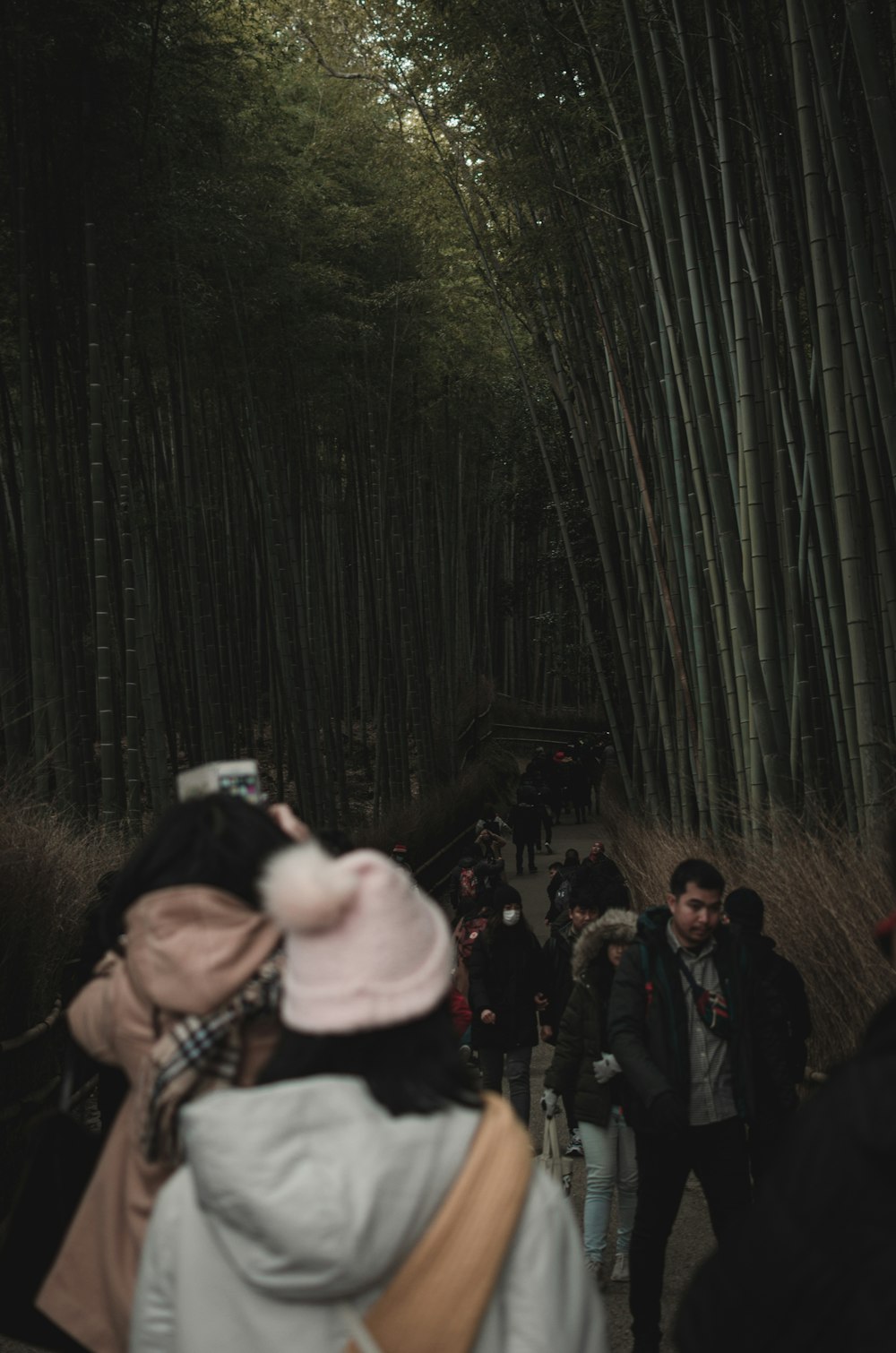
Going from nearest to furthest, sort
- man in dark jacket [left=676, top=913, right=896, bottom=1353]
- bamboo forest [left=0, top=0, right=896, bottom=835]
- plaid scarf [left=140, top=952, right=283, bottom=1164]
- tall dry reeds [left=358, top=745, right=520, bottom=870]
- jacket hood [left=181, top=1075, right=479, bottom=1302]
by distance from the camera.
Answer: man in dark jacket [left=676, top=913, right=896, bottom=1353]
jacket hood [left=181, top=1075, right=479, bottom=1302]
plaid scarf [left=140, top=952, right=283, bottom=1164]
bamboo forest [left=0, top=0, right=896, bottom=835]
tall dry reeds [left=358, top=745, right=520, bottom=870]

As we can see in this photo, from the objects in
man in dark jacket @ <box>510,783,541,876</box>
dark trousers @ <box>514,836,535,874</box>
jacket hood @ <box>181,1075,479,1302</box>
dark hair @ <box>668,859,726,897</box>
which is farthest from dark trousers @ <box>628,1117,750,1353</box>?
dark trousers @ <box>514,836,535,874</box>

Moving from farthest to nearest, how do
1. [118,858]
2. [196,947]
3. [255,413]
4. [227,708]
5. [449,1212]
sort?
1. [227,708]
2. [255,413]
3. [118,858]
4. [196,947]
5. [449,1212]

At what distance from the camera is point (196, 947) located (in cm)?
154

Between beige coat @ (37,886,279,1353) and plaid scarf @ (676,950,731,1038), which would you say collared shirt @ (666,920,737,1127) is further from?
beige coat @ (37,886,279,1353)

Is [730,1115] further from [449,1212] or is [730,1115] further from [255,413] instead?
[255,413]

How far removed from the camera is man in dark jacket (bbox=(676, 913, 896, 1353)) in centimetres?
106

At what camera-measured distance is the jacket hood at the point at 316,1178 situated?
1185mm

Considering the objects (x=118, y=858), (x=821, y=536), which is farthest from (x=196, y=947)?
(x=118, y=858)

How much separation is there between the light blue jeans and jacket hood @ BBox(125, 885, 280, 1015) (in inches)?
100

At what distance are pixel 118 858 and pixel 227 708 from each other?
257 inches

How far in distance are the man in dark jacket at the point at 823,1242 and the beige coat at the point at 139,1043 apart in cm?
59

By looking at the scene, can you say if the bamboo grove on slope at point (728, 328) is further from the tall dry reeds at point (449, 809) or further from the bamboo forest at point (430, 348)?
the tall dry reeds at point (449, 809)

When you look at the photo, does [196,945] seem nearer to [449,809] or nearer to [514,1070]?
[514,1070]

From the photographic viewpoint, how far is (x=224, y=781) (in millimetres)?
1749
